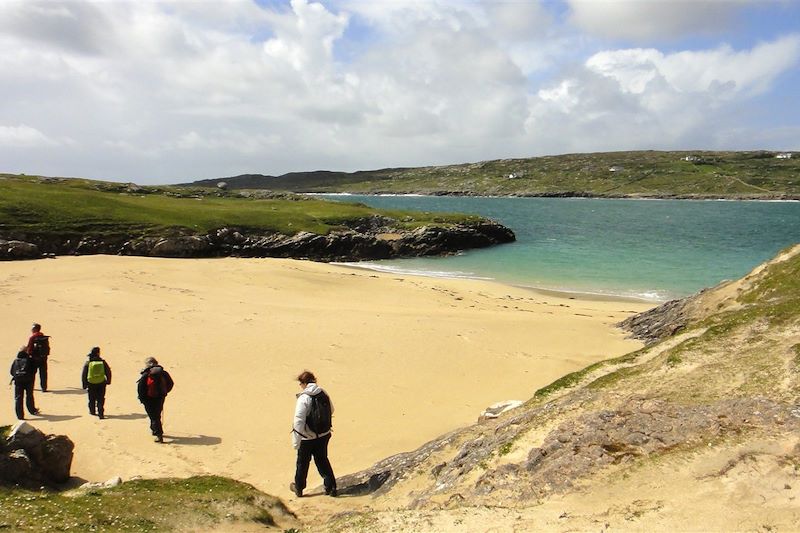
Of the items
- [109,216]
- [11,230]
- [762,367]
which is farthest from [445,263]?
[762,367]

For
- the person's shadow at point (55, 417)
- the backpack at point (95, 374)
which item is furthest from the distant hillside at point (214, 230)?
the backpack at point (95, 374)

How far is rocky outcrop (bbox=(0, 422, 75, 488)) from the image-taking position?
31.7ft

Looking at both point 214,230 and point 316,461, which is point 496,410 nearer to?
point 316,461

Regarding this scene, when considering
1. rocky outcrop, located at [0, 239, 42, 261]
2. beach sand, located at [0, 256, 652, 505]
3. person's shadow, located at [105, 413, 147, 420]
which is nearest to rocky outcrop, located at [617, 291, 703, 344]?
beach sand, located at [0, 256, 652, 505]

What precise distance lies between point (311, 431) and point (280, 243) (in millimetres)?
52326

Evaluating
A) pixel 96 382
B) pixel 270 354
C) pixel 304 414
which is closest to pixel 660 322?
pixel 270 354

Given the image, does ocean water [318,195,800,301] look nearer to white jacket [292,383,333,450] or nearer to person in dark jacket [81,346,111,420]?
white jacket [292,383,333,450]

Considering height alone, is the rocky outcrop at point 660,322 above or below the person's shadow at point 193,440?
above

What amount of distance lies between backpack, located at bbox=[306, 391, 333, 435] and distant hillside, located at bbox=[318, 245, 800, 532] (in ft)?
4.63

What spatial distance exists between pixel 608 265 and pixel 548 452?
53839mm

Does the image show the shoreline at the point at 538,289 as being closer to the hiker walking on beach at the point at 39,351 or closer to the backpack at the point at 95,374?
the backpack at the point at 95,374

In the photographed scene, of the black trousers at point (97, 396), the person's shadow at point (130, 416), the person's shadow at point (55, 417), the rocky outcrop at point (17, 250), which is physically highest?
the rocky outcrop at point (17, 250)

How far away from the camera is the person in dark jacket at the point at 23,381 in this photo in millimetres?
15602

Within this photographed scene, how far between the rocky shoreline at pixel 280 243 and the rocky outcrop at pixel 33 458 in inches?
1666
